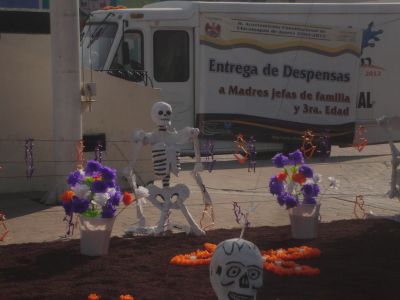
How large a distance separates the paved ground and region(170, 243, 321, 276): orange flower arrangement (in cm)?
172

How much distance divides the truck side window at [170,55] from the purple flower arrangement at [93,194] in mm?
8753

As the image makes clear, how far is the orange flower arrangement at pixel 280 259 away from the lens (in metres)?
7.16

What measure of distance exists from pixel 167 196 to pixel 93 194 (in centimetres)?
120

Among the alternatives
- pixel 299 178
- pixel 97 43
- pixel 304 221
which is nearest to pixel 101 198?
pixel 299 178

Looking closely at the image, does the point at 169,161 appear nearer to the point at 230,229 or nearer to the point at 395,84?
the point at 230,229

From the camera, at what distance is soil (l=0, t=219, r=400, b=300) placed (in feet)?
21.3

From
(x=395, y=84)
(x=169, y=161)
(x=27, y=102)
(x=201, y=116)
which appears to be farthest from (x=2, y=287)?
(x=395, y=84)

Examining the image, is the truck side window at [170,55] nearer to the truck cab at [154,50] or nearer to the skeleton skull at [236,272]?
the truck cab at [154,50]

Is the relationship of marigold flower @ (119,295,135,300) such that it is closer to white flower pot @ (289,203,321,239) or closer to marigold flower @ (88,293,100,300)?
marigold flower @ (88,293,100,300)

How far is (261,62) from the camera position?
1683cm

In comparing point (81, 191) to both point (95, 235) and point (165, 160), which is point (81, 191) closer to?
point (95, 235)

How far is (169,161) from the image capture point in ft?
28.6

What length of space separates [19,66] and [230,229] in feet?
14.7

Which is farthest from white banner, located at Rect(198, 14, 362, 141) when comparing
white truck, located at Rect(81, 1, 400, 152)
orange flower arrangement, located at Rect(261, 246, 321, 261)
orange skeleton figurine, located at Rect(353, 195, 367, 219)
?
orange flower arrangement, located at Rect(261, 246, 321, 261)
